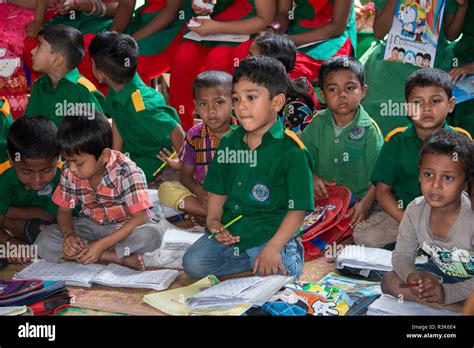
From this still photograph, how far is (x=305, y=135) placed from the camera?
9.98ft

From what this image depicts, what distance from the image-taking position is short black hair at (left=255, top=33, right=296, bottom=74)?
10.2 feet

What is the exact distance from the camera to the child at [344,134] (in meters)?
2.92

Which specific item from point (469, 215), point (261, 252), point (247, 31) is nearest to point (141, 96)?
point (247, 31)

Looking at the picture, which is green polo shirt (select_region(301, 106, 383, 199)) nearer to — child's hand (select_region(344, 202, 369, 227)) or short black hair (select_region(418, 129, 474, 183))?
child's hand (select_region(344, 202, 369, 227))

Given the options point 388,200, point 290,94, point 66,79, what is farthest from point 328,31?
point 66,79

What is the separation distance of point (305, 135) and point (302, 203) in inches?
28.6

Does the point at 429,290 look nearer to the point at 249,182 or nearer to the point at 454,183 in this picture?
the point at 454,183

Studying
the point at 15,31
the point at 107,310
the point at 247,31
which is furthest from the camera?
the point at 15,31

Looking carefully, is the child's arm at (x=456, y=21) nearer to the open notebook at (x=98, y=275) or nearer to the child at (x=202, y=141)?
the child at (x=202, y=141)

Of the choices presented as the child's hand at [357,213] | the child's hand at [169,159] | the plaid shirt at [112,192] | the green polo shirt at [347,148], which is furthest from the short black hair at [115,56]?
the child's hand at [357,213]

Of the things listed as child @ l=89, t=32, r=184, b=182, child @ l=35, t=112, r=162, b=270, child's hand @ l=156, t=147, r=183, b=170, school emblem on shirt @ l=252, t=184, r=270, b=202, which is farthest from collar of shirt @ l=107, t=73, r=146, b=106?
school emblem on shirt @ l=252, t=184, r=270, b=202

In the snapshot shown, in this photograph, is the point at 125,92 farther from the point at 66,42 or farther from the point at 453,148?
the point at 453,148

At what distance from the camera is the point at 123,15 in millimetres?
3805

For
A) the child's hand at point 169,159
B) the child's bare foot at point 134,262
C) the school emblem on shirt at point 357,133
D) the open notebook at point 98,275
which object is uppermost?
the school emblem on shirt at point 357,133
